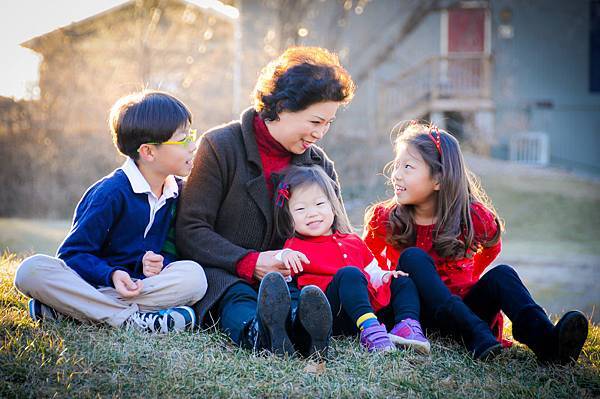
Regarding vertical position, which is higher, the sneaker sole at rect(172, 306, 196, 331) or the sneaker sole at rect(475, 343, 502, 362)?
the sneaker sole at rect(172, 306, 196, 331)

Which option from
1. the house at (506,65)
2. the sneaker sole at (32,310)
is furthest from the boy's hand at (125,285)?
the house at (506,65)

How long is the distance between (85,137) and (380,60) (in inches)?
260

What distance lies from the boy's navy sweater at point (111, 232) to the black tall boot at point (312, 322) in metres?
0.89

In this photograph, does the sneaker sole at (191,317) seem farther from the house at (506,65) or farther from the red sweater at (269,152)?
→ the house at (506,65)

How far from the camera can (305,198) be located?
3439 millimetres

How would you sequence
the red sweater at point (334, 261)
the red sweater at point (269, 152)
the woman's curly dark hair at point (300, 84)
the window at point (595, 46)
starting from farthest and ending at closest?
1. the window at point (595, 46)
2. the red sweater at point (269, 152)
3. the woman's curly dark hair at point (300, 84)
4. the red sweater at point (334, 261)

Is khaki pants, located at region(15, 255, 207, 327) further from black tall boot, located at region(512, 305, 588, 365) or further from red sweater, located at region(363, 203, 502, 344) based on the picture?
black tall boot, located at region(512, 305, 588, 365)

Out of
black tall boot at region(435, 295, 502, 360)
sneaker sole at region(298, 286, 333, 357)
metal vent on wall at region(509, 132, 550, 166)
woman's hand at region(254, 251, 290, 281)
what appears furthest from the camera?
metal vent on wall at region(509, 132, 550, 166)

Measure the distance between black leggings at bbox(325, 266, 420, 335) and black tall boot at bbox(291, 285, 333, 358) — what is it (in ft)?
0.84

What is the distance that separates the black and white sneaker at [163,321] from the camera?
→ 3.16m

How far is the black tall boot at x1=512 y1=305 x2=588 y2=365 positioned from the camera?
114 inches

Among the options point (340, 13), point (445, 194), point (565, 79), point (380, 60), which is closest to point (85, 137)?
point (340, 13)

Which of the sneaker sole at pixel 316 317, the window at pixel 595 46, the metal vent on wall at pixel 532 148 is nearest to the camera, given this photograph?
the sneaker sole at pixel 316 317

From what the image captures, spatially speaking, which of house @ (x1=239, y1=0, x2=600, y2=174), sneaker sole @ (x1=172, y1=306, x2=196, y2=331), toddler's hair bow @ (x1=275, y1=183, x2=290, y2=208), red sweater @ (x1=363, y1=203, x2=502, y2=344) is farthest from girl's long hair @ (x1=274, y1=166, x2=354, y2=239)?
house @ (x1=239, y1=0, x2=600, y2=174)
